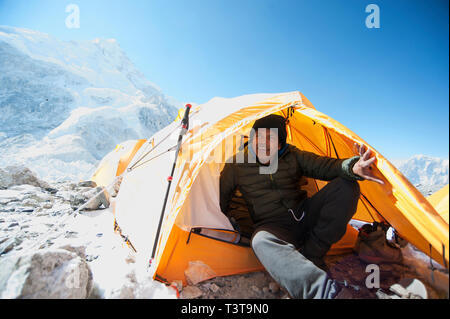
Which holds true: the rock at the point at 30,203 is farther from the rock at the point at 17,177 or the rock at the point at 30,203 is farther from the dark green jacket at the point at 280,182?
the dark green jacket at the point at 280,182

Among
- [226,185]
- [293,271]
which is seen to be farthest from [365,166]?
[226,185]

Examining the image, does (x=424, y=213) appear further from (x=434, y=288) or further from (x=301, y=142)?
(x=301, y=142)

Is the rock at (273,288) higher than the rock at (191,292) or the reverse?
the reverse

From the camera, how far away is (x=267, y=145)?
89.3 inches

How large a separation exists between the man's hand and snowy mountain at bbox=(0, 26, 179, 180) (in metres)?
14.2

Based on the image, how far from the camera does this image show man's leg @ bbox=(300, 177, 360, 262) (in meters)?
1.76

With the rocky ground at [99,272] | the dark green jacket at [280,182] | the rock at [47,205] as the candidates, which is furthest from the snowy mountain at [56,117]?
the dark green jacket at [280,182]

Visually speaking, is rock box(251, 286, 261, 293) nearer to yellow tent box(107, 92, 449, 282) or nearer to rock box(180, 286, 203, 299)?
yellow tent box(107, 92, 449, 282)

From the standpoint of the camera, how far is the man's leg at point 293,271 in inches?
54.2

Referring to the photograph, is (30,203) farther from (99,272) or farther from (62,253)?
(62,253)

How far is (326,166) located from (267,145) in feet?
2.27

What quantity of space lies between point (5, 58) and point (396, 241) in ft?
196

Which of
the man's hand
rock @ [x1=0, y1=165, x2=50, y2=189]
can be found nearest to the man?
the man's hand

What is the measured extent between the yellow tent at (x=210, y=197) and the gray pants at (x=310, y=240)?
0.37 m
